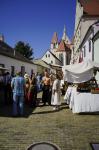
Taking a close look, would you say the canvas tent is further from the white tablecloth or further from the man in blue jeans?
the man in blue jeans

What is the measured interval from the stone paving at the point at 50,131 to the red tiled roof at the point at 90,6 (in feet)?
94.8

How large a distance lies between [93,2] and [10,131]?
1449 inches

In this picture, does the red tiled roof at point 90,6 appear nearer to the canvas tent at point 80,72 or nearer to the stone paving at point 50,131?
the canvas tent at point 80,72

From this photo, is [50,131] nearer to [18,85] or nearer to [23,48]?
[18,85]

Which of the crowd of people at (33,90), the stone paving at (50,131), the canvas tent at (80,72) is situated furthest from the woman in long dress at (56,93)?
the stone paving at (50,131)

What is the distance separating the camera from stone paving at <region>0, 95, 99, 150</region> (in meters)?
6.90

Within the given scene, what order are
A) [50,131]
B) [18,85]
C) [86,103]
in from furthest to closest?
[86,103] < [18,85] < [50,131]

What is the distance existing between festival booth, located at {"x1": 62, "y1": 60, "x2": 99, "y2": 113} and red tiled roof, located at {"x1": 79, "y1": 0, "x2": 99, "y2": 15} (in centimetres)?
2492

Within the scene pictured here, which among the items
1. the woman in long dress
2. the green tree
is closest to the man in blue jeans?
the woman in long dress

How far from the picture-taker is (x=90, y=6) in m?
39.8

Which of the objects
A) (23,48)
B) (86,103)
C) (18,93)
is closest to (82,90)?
(86,103)

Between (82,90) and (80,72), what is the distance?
6.08ft

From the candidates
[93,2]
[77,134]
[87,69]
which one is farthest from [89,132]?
[93,2]

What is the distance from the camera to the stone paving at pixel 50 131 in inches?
272
